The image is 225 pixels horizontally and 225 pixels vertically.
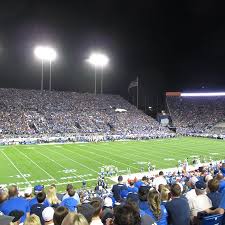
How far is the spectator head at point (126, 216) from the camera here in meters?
2.90

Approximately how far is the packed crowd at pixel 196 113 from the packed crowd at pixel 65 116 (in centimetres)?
752

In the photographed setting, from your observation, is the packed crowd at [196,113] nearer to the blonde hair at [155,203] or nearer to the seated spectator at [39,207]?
the seated spectator at [39,207]

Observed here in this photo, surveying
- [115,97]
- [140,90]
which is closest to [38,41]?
[115,97]

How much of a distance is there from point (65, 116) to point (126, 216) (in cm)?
4907

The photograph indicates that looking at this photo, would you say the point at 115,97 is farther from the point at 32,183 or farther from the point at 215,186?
the point at 215,186

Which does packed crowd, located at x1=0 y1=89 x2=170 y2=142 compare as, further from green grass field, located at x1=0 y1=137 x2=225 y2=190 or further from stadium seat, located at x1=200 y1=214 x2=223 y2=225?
stadium seat, located at x1=200 y1=214 x2=223 y2=225

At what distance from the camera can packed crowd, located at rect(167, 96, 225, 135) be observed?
58.4m

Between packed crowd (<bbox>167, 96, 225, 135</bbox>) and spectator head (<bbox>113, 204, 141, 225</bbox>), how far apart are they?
5355 centimetres

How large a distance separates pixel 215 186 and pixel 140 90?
203 feet

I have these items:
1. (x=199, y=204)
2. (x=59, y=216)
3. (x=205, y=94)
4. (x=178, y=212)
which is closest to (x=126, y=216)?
(x=59, y=216)

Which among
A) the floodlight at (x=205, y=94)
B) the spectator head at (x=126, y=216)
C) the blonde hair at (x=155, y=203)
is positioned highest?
the floodlight at (x=205, y=94)

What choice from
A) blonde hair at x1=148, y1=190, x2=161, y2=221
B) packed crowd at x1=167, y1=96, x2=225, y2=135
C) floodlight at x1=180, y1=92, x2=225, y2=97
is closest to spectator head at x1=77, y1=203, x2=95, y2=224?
blonde hair at x1=148, y1=190, x2=161, y2=221

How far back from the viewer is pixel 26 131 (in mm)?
42594

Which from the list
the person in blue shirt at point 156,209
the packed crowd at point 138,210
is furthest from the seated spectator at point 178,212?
the person in blue shirt at point 156,209
